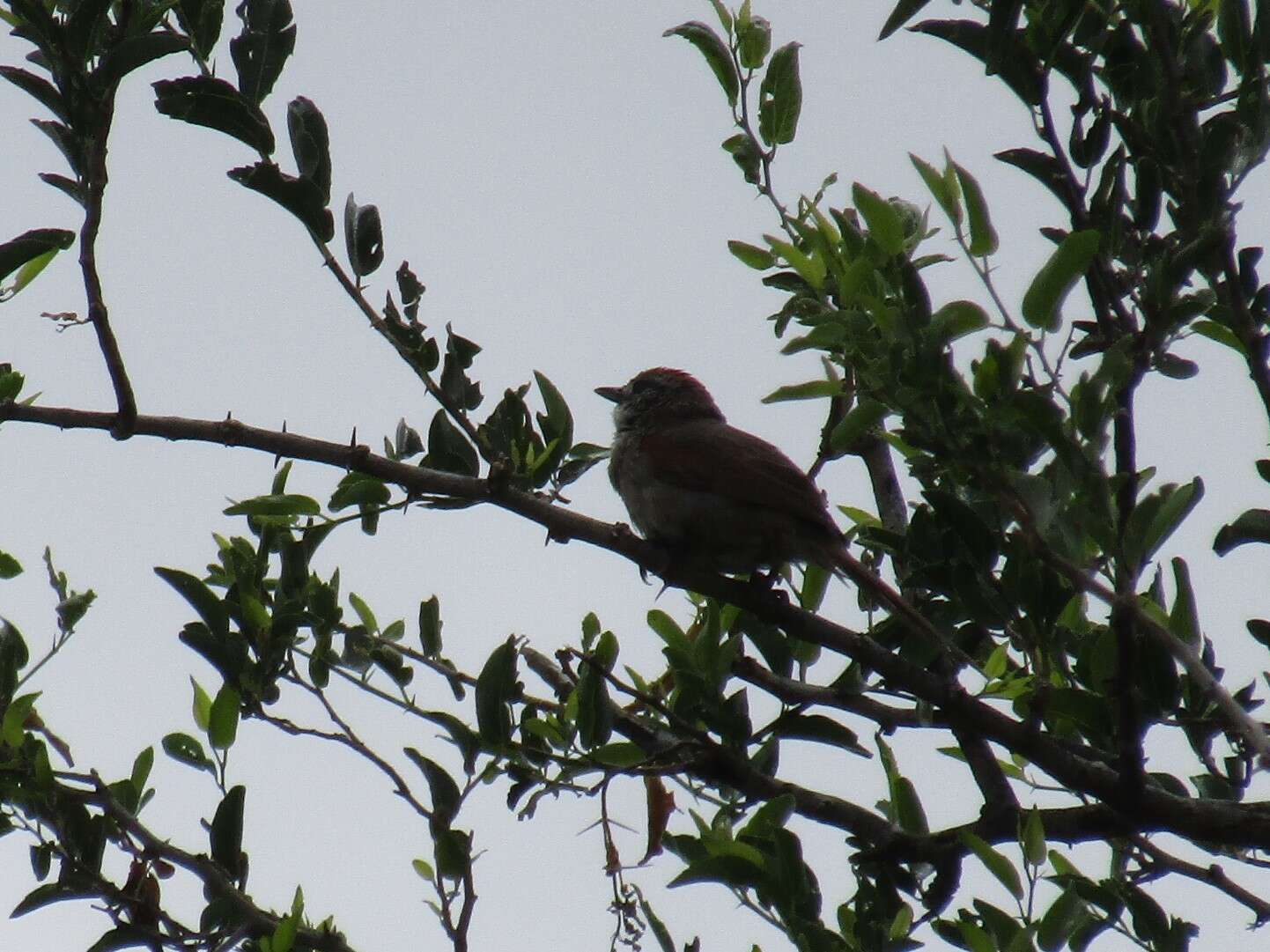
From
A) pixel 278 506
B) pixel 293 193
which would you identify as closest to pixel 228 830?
pixel 278 506

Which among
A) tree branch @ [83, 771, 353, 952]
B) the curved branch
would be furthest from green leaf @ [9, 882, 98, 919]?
the curved branch

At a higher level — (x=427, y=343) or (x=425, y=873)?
(x=427, y=343)

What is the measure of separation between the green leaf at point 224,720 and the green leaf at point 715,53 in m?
2.14

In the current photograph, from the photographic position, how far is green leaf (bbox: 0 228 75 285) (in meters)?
3.35

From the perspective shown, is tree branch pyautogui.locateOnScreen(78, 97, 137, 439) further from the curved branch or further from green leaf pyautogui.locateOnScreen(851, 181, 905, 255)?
green leaf pyautogui.locateOnScreen(851, 181, 905, 255)

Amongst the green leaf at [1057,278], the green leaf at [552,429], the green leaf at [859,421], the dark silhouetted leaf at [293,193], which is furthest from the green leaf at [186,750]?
the green leaf at [1057,278]

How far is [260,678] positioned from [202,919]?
2.06 feet

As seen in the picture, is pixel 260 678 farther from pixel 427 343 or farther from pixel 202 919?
pixel 427 343

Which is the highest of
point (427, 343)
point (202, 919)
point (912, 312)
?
point (427, 343)

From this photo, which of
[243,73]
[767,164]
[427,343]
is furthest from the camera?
[767,164]

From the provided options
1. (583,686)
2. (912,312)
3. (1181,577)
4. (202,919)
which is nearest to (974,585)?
(1181,577)

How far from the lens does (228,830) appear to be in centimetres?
Answer: 365

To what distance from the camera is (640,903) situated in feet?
12.1

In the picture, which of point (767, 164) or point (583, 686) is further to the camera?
point (767, 164)
